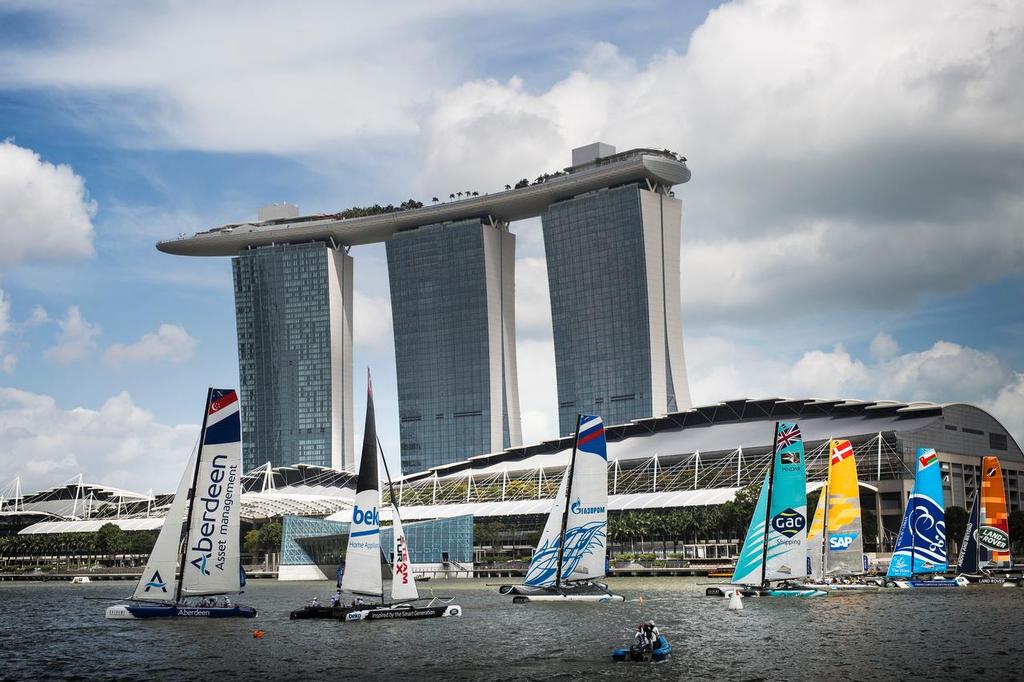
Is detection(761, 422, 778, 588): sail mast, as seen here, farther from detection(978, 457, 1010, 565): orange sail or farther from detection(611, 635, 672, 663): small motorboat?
detection(978, 457, 1010, 565): orange sail

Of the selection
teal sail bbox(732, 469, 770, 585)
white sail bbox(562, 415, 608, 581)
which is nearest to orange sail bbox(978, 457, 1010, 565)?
teal sail bbox(732, 469, 770, 585)

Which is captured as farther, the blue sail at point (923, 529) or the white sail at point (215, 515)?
the blue sail at point (923, 529)

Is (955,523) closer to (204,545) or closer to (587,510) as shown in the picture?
(587,510)

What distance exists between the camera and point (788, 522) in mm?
104062

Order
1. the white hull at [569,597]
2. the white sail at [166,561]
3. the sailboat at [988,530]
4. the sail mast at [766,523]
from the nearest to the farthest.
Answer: the white sail at [166,561] < the sail mast at [766,523] < the white hull at [569,597] < the sailboat at [988,530]

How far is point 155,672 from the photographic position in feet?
209

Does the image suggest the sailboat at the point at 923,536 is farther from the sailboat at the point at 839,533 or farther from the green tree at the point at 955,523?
the green tree at the point at 955,523

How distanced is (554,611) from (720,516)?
97.1m

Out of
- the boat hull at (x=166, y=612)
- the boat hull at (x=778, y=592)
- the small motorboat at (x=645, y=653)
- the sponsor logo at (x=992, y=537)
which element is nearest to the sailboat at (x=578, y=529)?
the boat hull at (x=778, y=592)

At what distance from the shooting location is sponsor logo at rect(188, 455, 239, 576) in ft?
276

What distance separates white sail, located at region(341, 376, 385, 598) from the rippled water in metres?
3.73

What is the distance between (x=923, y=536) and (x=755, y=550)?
30.3 metres

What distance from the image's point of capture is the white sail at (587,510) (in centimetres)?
10300

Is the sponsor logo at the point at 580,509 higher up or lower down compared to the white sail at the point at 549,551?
higher up
